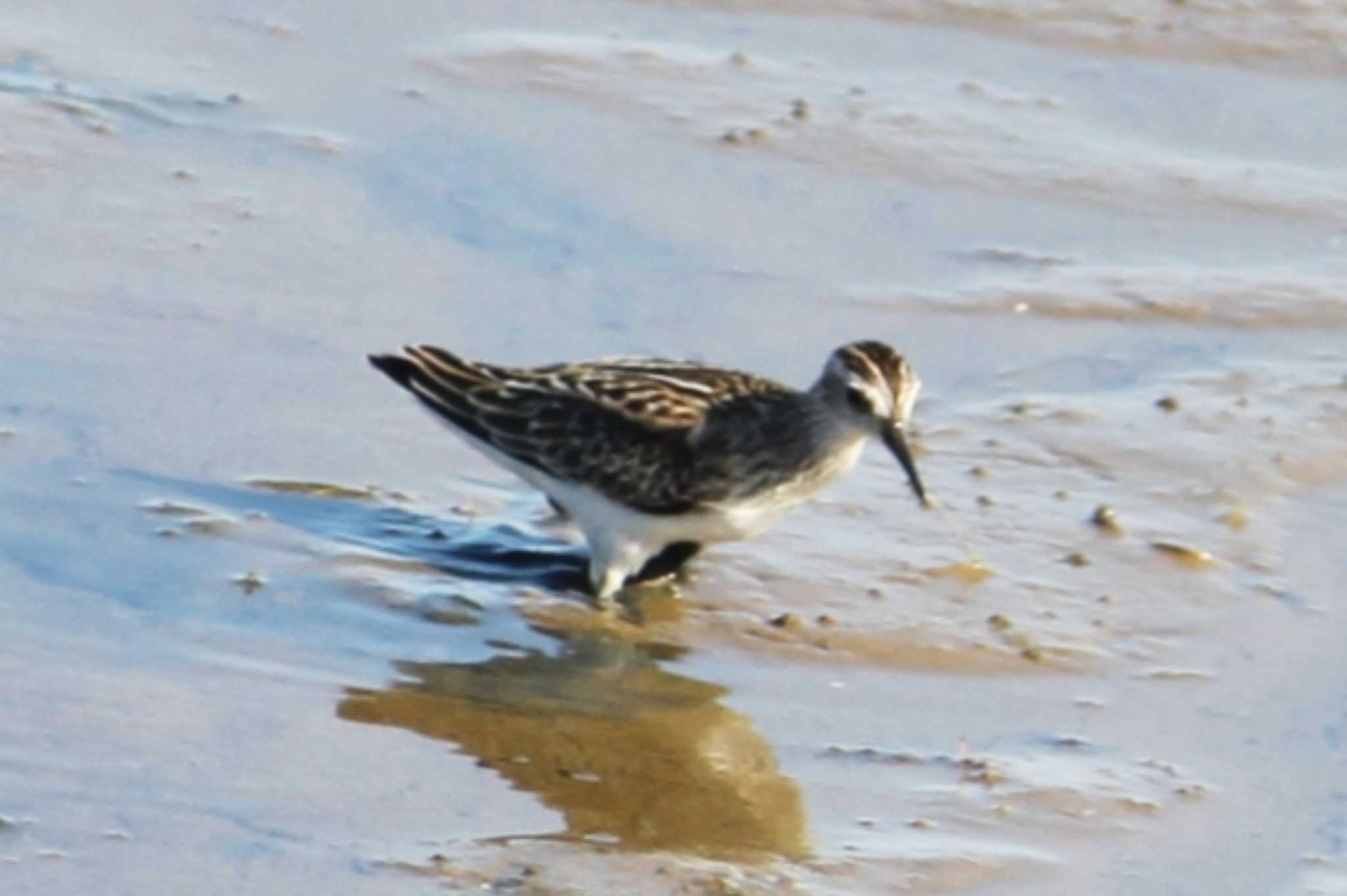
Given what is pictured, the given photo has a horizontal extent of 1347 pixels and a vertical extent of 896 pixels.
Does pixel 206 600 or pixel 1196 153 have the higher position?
pixel 1196 153

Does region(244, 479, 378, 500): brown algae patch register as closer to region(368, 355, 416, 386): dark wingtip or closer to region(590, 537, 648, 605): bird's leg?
region(368, 355, 416, 386): dark wingtip

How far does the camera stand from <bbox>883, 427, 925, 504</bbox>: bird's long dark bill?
8422mm

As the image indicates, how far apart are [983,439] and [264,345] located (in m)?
2.28

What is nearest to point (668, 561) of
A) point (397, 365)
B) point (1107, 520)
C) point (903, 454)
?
point (903, 454)

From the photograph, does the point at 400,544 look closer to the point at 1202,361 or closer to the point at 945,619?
the point at 945,619

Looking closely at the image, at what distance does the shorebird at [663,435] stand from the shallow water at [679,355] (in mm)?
173

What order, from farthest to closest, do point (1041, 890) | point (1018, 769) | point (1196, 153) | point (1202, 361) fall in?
point (1196, 153)
point (1202, 361)
point (1018, 769)
point (1041, 890)

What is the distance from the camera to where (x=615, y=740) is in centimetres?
752

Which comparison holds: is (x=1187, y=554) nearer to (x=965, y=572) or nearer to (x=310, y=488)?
(x=965, y=572)

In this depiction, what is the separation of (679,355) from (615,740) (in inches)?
108

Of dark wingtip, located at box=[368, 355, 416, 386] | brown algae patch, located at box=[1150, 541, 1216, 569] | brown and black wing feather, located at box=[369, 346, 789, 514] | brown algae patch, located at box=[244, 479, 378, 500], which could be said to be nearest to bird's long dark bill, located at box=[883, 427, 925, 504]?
brown and black wing feather, located at box=[369, 346, 789, 514]

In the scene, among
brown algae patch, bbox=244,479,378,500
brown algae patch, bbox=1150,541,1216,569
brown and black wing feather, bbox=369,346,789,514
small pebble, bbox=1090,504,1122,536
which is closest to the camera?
brown and black wing feather, bbox=369,346,789,514

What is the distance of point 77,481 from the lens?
8.60m

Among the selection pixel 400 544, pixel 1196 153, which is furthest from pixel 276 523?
pixel 1196 153
